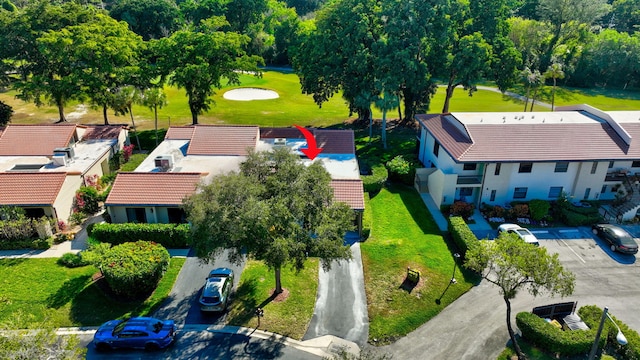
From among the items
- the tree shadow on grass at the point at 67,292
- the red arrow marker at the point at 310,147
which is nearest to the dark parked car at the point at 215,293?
the tree shadow on grass at the point at 67,292

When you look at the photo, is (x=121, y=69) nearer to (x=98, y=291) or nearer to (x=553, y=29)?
(x=98, y=291)

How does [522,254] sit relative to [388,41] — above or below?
below

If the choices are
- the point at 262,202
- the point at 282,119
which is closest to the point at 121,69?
the point at 282,119

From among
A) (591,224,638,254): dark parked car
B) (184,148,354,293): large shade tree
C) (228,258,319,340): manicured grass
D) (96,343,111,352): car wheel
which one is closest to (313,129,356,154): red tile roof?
(228,258,319,340): manicured grass

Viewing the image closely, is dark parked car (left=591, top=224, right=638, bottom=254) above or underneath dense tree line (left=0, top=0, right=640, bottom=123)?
underneath

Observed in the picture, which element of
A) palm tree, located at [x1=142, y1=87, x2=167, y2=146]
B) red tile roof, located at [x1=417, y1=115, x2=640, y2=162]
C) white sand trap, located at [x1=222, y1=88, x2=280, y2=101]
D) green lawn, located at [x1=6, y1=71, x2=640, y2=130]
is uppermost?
palm tree, located at [x1=142, y1=87, x2=167, y2=146]

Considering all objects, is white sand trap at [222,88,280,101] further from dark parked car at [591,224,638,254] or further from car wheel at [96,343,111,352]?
car wheel at [96,343,111,352]
